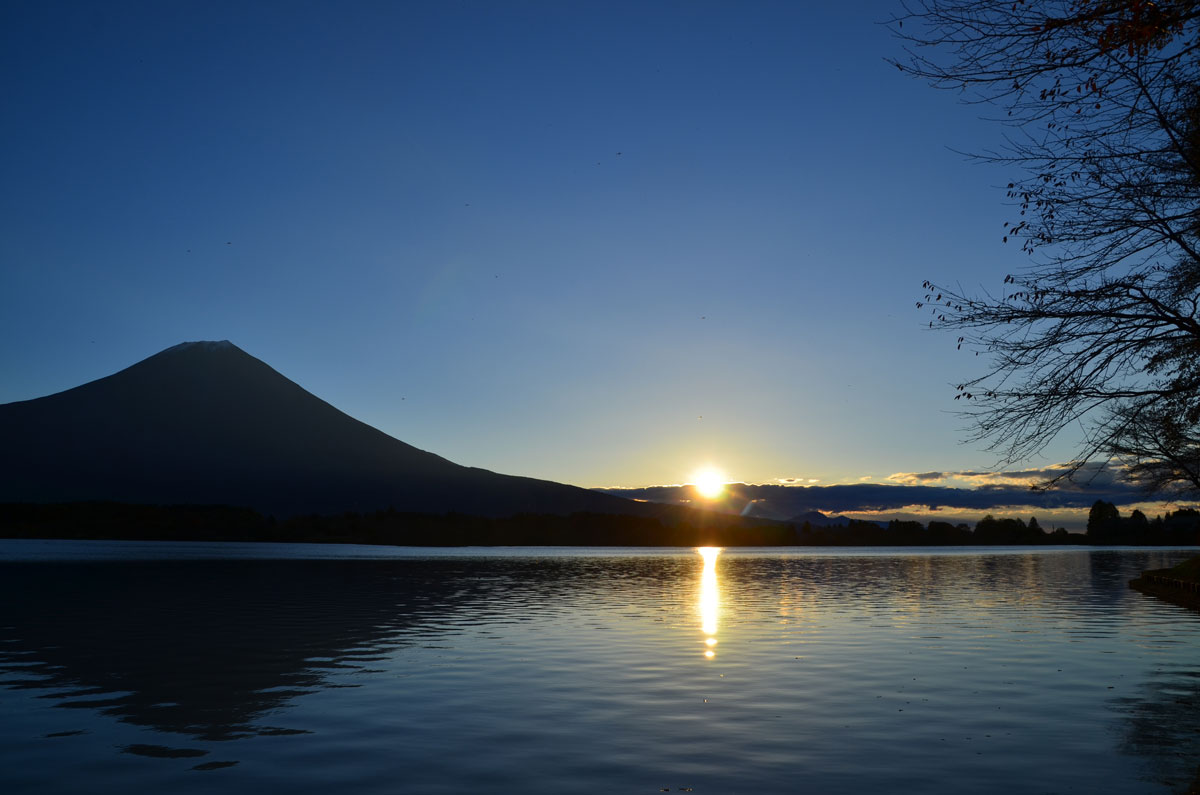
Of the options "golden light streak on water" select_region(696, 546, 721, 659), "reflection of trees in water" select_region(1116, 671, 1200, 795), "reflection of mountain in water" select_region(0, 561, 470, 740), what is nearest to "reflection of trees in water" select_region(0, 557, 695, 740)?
"reflection of mountain in water" select_region(0, 561, 470, 740)

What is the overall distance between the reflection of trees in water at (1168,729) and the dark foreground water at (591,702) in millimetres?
64

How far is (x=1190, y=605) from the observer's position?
39.9 meters

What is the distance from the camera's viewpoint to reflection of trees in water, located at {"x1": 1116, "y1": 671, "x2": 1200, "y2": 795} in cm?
1163

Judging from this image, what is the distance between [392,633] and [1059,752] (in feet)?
64.5

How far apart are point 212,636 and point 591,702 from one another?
14.6 m

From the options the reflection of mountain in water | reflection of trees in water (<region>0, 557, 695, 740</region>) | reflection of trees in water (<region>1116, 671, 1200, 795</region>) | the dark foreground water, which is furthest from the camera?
reflection of trees in water (<region>0, 557, 695, 740</region>)

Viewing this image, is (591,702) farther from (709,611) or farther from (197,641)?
(709,611)

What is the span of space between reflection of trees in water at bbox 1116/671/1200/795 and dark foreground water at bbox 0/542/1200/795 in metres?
0.06

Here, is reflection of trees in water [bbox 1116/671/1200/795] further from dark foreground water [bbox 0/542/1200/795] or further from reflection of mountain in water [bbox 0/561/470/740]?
reflection of mountain in water [bbox 0/561/470/740]

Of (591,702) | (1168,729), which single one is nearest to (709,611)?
(591,702)

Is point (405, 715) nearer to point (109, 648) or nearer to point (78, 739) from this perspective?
point (78, 739)

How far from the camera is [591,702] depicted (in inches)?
663

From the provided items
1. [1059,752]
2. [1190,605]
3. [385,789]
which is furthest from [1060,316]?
[1190,605]

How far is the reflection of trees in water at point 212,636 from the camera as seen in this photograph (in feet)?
53.9
